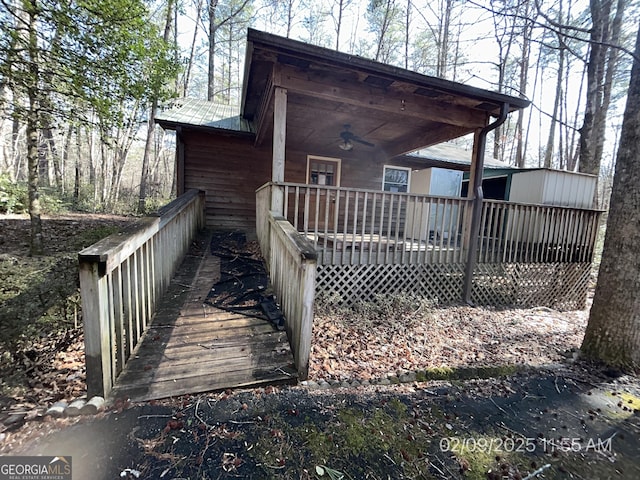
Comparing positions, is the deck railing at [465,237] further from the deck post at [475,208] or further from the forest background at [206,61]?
the forest background at [206,61]

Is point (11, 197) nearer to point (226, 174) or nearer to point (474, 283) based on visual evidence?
point (226, 174)

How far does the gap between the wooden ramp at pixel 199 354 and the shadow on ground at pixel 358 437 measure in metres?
0.12

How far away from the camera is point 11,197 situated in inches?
314

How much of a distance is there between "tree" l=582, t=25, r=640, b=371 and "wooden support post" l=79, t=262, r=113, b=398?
4681 millimetres

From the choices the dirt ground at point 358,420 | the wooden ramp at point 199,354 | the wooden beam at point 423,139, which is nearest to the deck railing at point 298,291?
the wooden ramp at point 199,354

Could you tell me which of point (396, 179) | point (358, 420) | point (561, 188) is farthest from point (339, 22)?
point (358, 420)

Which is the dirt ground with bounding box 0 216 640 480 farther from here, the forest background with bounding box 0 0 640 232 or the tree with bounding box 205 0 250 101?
the tree with bounding box 205 0 250 101

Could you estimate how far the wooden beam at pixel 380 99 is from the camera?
4.10 metres

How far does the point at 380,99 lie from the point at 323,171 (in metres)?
4.09

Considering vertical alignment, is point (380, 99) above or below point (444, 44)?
below

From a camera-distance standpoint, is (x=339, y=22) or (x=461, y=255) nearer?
(x=461, y=255)

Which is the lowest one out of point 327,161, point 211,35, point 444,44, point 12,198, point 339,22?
point 12,198

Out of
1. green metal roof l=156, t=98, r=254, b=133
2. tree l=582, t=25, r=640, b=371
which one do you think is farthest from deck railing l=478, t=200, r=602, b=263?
green metal roof l=156, t=98, r=254, b=133

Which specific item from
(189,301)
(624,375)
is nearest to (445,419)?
(624,375)
